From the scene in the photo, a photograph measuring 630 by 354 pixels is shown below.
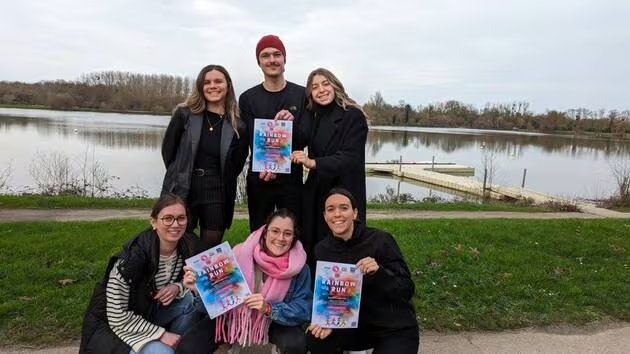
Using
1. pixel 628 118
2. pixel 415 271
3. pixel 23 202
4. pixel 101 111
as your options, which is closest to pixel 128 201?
pixel 23 202

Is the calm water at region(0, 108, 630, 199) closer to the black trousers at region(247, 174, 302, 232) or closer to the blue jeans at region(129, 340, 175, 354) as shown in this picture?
the black trousers at region(247, 174, 302, 232)

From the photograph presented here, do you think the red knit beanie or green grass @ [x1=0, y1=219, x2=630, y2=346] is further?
green grass @ [x1=0, y1=219, x2=630, y2=346]

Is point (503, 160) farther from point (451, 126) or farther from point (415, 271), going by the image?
point (451, 126)

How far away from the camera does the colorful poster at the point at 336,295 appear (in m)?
3.06

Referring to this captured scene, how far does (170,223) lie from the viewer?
328 centimetres

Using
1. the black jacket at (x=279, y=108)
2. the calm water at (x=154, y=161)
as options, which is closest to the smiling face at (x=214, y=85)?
the black jacket at (x=279, y=108)

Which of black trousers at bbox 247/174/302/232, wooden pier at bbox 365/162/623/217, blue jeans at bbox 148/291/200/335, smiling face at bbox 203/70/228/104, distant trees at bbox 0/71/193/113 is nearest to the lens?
blue jeans at bbox 148/291/200/335

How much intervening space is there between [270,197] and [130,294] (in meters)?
1.27

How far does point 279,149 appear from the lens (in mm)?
3693

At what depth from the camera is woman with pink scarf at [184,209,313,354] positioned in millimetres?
3326

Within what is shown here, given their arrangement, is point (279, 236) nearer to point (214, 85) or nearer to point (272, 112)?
point (272, 112)

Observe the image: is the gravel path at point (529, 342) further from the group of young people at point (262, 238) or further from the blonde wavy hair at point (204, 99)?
the blonde wavy hair at point (204, 99)

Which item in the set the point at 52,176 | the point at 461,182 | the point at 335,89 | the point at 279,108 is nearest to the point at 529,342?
the point at 335,89

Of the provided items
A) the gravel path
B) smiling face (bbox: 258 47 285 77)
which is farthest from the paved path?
smiling face (bbox: 258 47 285 77)
